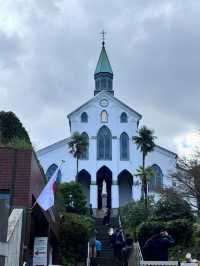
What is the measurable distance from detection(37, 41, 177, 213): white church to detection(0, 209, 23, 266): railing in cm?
3836

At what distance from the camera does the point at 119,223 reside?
1385 inches

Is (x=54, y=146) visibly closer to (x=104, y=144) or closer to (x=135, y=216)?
(x=104, y=144)

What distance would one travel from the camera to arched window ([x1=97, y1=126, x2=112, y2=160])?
53.5m

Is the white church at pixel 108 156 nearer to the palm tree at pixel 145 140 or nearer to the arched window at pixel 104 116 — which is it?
the arched window at pixel 104 116

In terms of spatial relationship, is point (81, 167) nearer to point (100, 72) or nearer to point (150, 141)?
point (150, 141)

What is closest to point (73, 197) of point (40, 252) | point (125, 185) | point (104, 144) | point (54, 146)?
point (54, 146)

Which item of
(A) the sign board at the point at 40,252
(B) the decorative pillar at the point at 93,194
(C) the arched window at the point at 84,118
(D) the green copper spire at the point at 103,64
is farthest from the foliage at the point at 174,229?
(D) the green copper spire at the point at 103,64

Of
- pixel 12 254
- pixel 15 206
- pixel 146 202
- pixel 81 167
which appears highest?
pixel 81 167

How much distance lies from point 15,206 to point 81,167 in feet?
127

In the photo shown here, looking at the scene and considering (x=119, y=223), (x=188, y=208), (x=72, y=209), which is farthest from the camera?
(x=72, y=209)

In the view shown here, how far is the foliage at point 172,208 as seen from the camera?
29.4 meters

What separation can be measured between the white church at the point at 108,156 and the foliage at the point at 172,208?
19.2 metres

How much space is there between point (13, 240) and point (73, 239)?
1214 cm

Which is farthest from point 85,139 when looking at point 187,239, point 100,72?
point 187,239
